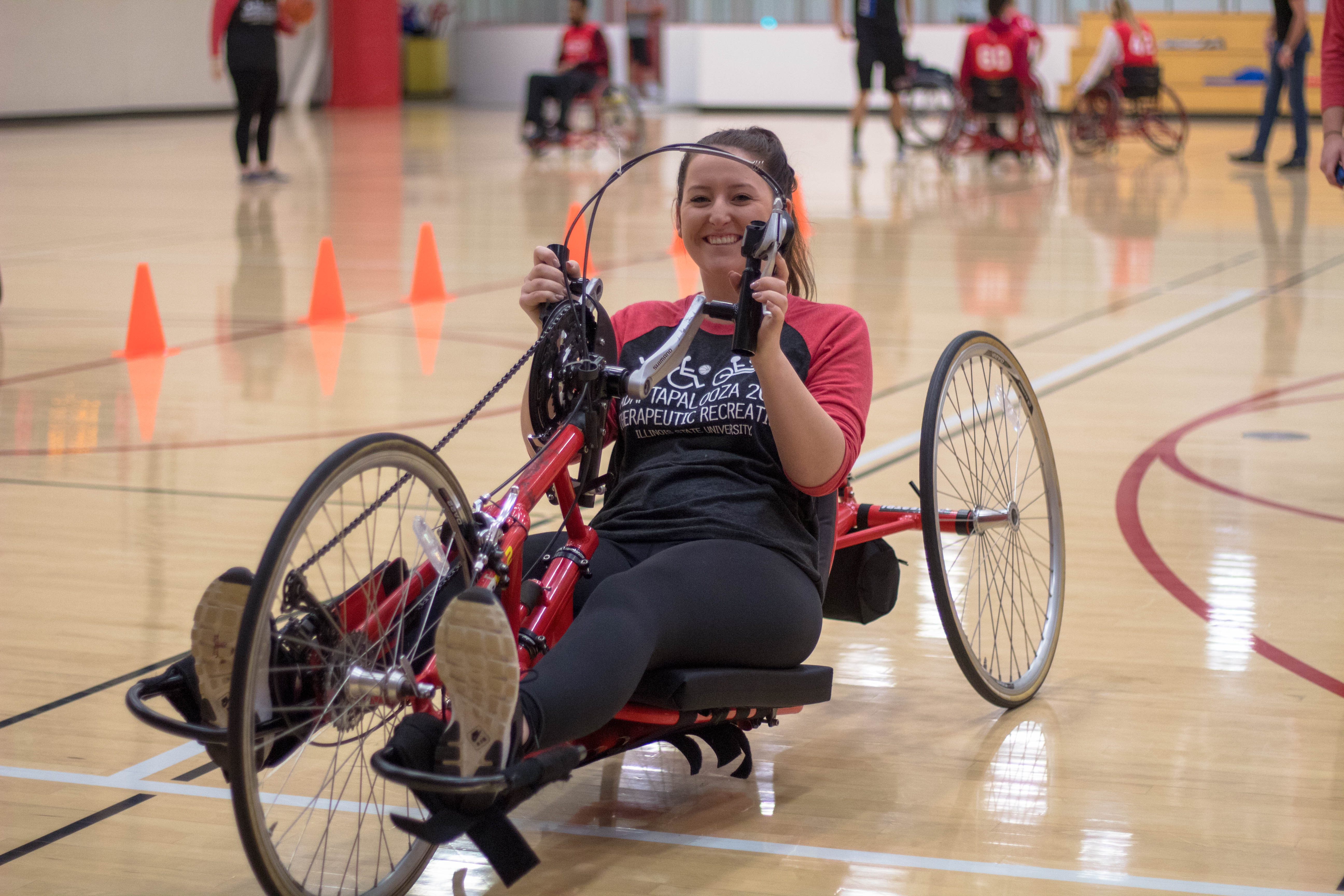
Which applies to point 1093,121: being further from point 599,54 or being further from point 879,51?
point 599,54

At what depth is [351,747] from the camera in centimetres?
250

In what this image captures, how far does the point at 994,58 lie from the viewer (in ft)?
45.6

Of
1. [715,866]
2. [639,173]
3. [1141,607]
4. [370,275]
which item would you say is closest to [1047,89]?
[639,173]

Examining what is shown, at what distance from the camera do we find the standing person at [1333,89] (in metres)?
4.05

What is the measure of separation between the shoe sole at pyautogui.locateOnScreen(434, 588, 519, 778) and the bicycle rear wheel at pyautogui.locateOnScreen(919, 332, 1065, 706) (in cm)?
91

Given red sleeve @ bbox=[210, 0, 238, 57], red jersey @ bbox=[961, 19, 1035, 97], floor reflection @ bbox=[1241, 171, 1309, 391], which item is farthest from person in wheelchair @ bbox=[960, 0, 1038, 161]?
red sleeve @ bbox=[210, 0, 238, 57]

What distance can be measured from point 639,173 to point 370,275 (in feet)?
22.3

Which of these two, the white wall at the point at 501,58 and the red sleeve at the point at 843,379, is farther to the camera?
the white wall at the point at 501,58

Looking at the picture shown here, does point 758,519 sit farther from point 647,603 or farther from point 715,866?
point 715,866

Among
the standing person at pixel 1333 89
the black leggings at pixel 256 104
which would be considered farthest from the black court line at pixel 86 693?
the black leggings at pixel 256 104

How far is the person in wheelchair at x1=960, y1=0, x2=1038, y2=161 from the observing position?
13.9 meters

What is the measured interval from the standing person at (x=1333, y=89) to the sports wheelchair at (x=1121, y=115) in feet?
37.4

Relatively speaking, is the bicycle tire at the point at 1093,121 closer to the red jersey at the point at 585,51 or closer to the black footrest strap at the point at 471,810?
the red jersey at the point at 585,51

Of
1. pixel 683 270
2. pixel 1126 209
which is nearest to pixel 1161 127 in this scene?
→ pixel 1126 209
